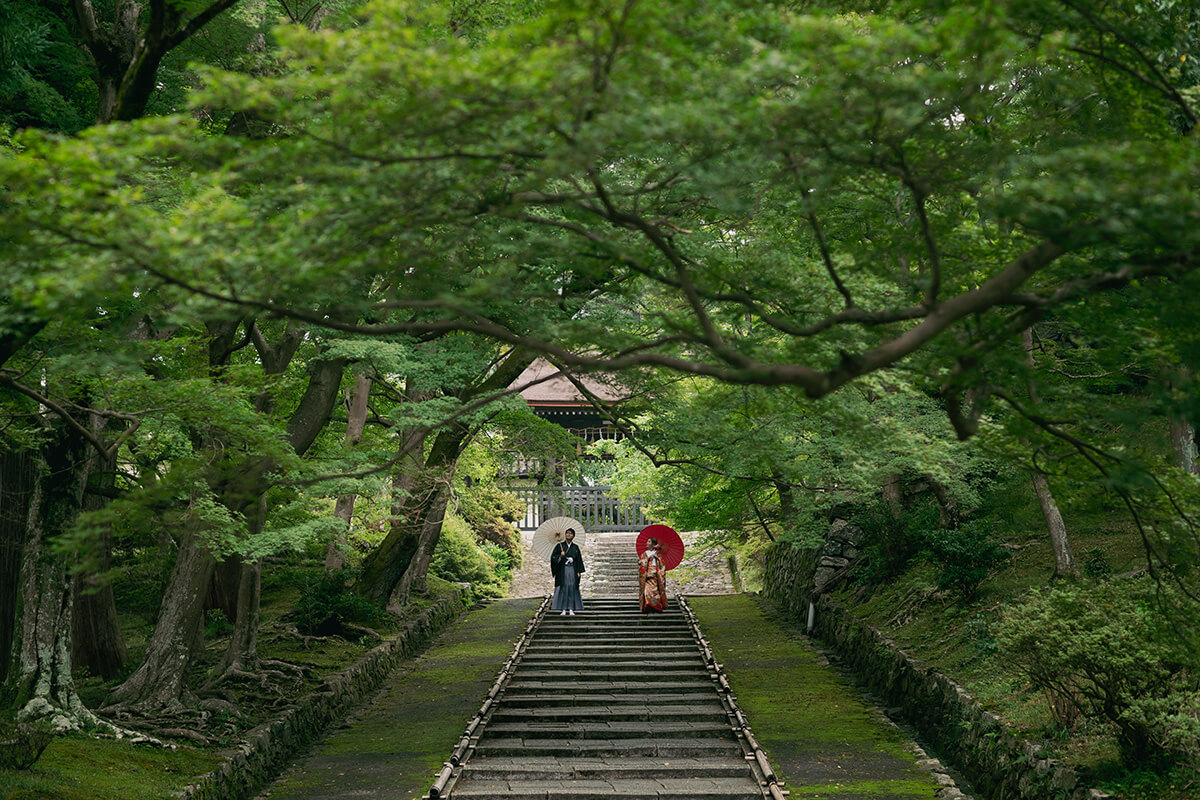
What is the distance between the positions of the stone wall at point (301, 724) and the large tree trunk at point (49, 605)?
4.85 ft

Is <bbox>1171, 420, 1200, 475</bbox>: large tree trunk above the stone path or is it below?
above

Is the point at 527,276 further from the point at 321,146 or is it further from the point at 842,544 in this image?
the point at 842,544

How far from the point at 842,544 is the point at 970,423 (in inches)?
522

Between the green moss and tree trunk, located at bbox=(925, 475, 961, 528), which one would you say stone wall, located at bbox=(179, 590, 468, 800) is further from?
tree trunk, located at bbox=(925, 475, 961, 528)

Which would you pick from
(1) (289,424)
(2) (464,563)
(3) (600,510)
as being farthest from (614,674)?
(3) (600,510)

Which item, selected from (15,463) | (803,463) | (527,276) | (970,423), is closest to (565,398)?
(803,463)

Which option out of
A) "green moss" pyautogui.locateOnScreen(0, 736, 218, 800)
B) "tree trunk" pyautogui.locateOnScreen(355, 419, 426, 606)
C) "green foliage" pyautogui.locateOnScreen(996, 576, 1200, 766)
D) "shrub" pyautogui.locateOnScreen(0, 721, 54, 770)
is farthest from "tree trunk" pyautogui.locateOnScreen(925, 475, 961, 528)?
"shrub" pyautogui.locateOnScreen(0, 721, 54, 770)

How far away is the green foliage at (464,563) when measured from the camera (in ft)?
77.3

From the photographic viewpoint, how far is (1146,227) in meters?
4.53

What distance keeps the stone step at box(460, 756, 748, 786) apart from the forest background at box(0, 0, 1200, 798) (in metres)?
2.79

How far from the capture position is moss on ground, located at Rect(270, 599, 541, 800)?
966cm

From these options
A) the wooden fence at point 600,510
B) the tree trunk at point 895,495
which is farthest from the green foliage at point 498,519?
the tree trunk at point 895,495

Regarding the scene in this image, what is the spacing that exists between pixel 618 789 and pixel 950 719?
13.1 feet

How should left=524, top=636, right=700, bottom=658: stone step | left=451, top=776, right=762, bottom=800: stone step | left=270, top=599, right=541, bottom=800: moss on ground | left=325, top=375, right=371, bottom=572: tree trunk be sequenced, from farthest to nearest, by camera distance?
left=325, top=375, right=371, bottom=572: tree trunk < left=524, top=636, right=700, bottom=658: stone step < left=270, top=599, right=541, bottom=800: moss on ground < left=451, top=776, right=762, bottom=800: stone step
